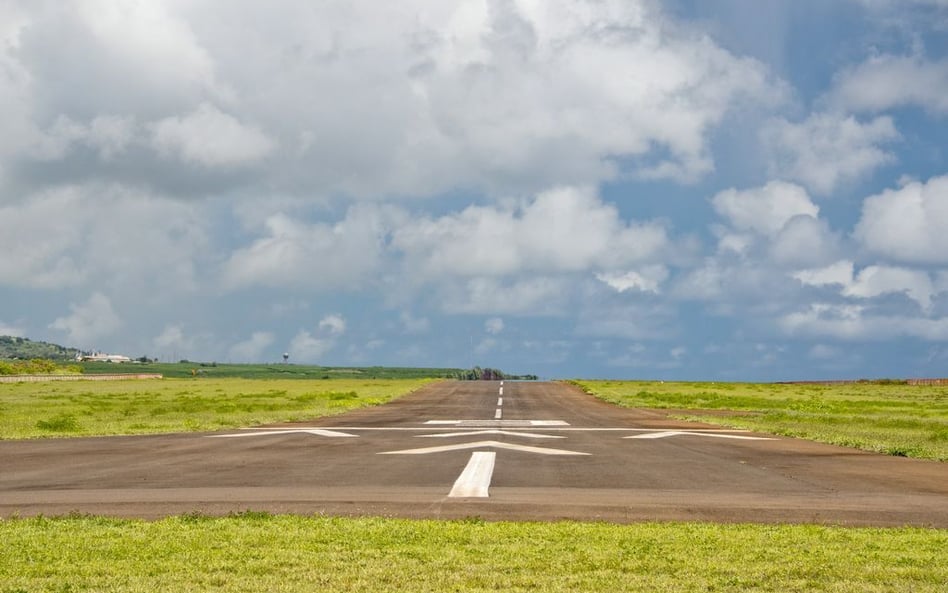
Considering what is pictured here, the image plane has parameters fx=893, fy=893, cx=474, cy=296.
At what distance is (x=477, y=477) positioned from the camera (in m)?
19.8

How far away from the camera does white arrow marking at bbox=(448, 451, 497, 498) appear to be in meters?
16.9

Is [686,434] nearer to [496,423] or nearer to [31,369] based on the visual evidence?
[496,423]

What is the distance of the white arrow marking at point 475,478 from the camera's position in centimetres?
1692

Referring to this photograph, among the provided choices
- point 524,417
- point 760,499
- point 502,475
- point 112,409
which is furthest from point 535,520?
point 112,409

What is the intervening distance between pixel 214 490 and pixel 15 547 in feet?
21.4

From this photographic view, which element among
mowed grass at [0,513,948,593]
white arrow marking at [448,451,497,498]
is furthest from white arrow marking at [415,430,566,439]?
mowed grass at [0,513,948,593]

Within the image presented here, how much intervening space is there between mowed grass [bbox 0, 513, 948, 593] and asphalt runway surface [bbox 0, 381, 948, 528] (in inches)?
65.3

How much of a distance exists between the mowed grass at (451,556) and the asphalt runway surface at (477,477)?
5.44 ft

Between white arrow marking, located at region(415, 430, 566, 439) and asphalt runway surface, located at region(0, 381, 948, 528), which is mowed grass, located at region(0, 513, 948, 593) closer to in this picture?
asphalt runway surface, located at region(0, 381, 948, 528)

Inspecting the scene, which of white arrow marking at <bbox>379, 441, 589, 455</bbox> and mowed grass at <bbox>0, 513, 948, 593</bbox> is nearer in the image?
mowed grass at <bbox>0, 513, 948, 593</bbox>

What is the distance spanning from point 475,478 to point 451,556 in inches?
368

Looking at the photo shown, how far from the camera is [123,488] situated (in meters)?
17.7

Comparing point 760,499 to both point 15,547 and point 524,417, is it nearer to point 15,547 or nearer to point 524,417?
point 15,547

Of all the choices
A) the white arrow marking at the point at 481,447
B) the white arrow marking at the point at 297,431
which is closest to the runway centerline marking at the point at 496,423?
the white arrow marking at the point at 297,431
